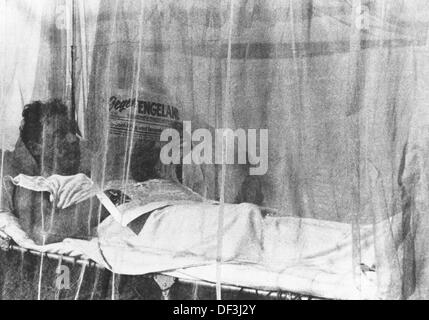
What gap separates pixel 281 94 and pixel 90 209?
3.66ft

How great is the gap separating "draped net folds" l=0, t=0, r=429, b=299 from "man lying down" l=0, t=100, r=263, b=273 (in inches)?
3.2

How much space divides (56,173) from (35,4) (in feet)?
3.06

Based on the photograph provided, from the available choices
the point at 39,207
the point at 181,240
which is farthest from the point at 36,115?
the point at 181,240

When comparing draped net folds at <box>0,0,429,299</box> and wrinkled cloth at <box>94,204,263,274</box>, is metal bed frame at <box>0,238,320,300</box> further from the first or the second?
draped net folds at <box>0,0,429,299</box>

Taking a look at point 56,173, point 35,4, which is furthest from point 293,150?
point 35,4

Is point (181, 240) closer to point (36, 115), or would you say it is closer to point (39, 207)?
point (39, 207)

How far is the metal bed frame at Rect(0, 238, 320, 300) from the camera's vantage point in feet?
10.4

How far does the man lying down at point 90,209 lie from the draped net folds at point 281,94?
8cm

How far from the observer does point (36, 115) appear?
3.69 m

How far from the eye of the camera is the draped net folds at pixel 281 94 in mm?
3146

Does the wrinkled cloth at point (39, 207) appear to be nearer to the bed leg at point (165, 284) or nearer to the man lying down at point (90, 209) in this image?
the man lying down at point (90, 209)

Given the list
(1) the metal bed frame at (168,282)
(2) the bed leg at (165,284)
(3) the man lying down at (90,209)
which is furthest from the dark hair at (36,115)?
(2) the bed leg at (165,284)

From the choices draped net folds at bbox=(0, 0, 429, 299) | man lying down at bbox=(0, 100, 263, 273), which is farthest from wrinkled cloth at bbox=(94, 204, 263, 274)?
draped net folds at bbox=(0, 0, 429, 299)
